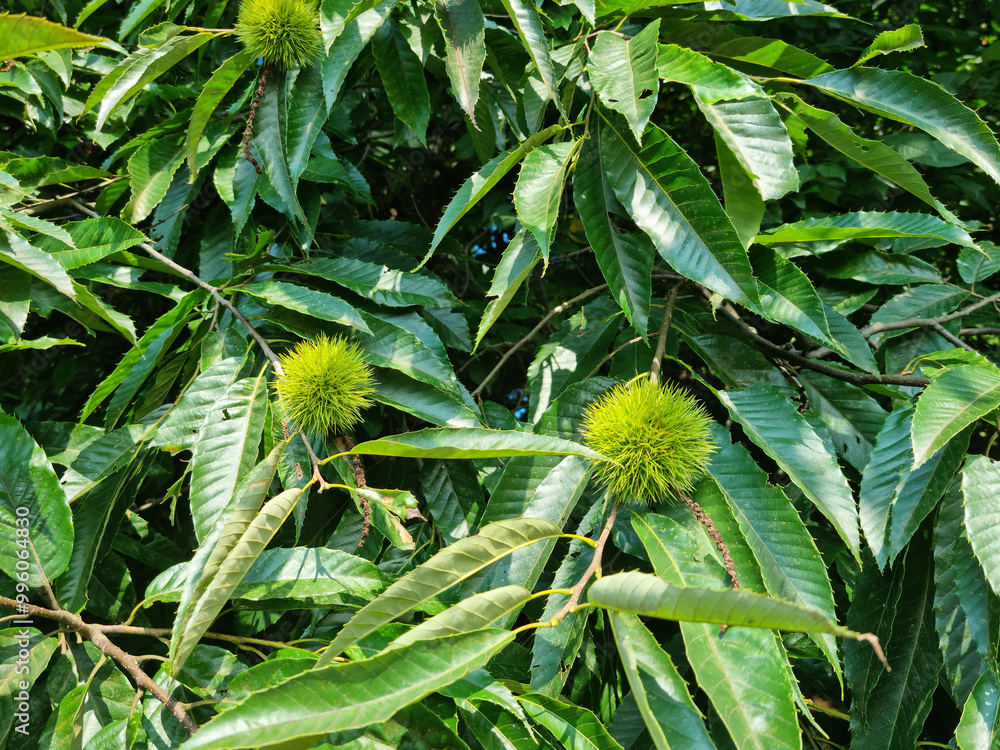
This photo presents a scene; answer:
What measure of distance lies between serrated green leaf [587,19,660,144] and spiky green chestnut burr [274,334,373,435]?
0.56 meters

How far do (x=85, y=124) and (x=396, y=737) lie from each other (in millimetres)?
1927

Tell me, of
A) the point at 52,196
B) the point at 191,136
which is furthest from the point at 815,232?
the point at 52,196

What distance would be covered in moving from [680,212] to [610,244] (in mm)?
126

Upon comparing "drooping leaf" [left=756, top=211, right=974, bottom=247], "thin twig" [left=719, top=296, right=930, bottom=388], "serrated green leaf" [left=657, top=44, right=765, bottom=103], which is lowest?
"thin twig" [left=719, top=296, right=930, bottom=388]

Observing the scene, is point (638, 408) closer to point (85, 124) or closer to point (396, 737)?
point (396, 737)

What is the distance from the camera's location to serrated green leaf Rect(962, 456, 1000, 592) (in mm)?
938

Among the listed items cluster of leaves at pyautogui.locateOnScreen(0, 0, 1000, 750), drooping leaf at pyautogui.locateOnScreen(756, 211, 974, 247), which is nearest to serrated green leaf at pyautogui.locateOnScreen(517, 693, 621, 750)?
cluster of leaves at pyautogui.locateOnScreen(0, 0, 1000, 750)

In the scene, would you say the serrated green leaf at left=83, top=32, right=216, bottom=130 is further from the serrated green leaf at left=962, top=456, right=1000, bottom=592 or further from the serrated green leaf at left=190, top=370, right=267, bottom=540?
the serrated green leaf at left=962, top=456, right=1000, bottom=592

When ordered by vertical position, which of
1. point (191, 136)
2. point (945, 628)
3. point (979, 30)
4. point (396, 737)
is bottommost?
point (396, 737)

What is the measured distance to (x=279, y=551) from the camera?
104 cm

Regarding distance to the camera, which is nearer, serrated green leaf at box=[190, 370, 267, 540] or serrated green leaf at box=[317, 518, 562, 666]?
serrated green leaf at box=[317, 518, 562, 666]

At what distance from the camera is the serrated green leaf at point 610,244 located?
107 centimetres

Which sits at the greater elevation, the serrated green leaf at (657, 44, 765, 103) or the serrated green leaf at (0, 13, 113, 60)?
the serrated green leaf at (657, 44, 765, 103)

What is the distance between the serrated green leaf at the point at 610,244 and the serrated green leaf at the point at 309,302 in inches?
15.8
